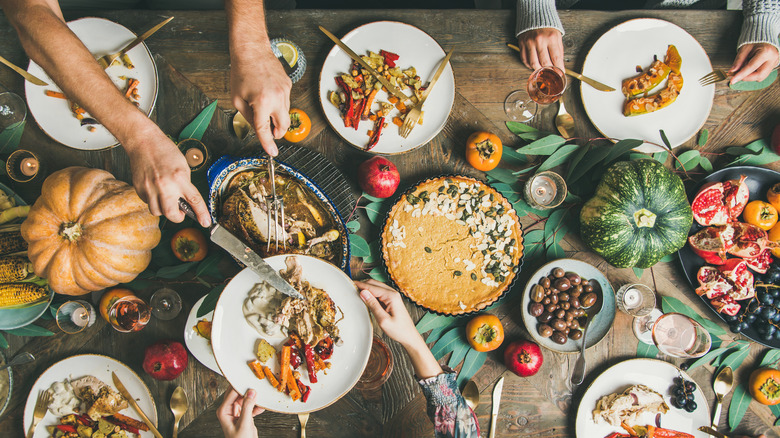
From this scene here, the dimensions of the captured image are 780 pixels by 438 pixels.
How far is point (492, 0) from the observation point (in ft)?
8.19

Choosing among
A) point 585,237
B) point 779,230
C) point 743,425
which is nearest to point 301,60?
point 585,237

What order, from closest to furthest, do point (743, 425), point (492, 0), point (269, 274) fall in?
point (269, 274) → point (743, 425) → point (492, 0)

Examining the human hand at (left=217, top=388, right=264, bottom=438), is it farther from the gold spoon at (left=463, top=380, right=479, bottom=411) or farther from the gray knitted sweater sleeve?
the gray knitted sweater sleeve

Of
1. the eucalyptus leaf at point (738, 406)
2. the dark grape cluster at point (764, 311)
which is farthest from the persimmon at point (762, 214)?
the eucalyptus leaf at point (738, 406)

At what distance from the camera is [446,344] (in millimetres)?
1960

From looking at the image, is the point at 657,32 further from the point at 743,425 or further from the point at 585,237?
the point at 743,425

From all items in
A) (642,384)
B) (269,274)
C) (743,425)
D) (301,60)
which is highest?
(301,60)

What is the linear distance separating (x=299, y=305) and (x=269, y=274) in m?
0.17

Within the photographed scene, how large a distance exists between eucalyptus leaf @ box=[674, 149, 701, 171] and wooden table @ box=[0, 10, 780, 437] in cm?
8

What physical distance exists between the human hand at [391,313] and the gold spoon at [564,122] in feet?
3.63

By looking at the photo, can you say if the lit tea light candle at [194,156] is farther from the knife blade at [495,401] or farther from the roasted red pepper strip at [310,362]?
the knife blade at [495,401]

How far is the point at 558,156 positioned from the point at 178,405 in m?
2.10

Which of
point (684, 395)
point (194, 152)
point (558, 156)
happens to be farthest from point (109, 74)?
point (684, 395)

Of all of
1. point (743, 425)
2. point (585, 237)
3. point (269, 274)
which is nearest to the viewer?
point (269, 274)
